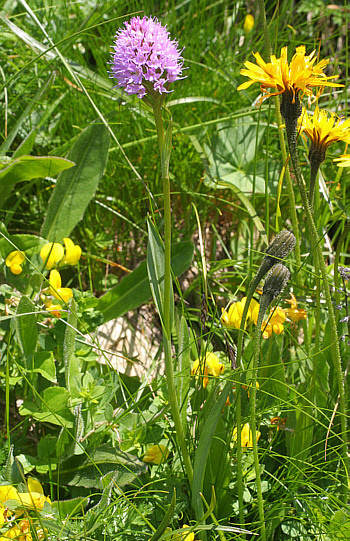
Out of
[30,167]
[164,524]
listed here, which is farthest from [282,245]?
[30,167]

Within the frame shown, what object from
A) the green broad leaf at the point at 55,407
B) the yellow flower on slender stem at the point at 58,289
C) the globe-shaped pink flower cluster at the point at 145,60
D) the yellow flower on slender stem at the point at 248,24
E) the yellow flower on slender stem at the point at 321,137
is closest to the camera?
the globe-shaped pink flower cluster at the point at 145,60

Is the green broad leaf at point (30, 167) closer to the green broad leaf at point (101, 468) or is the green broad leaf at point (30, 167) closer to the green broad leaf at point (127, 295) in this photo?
the green broad leaf at point (127, 295)

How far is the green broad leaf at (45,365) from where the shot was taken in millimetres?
1147

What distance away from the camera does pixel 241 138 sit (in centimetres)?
201

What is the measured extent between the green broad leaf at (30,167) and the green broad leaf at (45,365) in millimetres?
548

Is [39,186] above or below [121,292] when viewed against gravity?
above

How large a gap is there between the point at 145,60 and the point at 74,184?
86cm

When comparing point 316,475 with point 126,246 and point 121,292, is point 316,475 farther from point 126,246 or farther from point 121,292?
point 126,246

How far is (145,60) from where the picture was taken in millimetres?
774

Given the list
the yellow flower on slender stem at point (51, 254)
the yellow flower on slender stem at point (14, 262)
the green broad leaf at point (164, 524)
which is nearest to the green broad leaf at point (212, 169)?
the yellow flower on slender stem at point (51, 254)

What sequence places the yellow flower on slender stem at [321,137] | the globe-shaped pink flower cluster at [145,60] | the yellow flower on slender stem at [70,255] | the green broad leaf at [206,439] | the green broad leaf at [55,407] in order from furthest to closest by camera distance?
the yellow flower on slender stem at [70,255] → the green broad leaf at [55,407] → the yellow flower on slender stem at [321,137] → the green broad leaf at [206,439] → the globe-shaped pink flower cluster at [145,60]

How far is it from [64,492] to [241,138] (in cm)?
145

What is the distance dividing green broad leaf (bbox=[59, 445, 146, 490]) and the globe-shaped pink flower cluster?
74 cm

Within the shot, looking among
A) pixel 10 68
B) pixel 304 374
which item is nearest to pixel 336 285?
pixel 304 374
